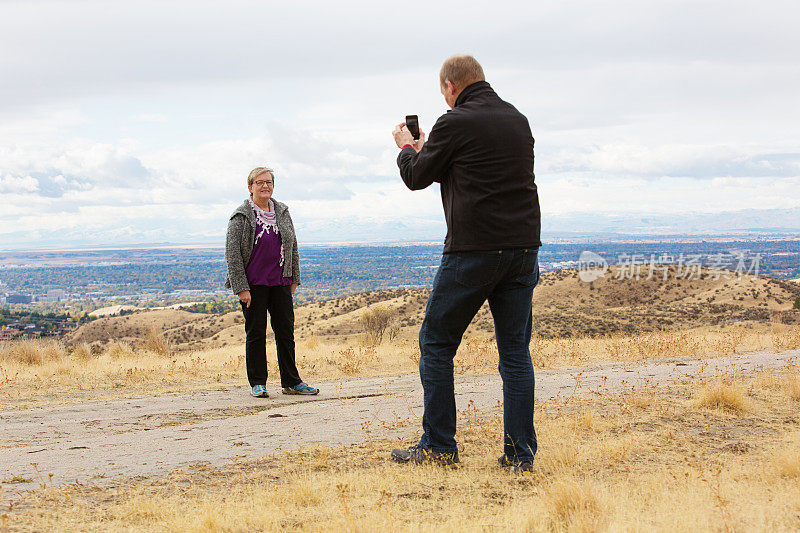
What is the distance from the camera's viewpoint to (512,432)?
4105mm

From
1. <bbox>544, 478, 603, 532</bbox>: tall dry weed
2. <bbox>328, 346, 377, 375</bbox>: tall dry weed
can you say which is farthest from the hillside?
<bbox>544, 478, 603, 532</bbox>: tall dry weed

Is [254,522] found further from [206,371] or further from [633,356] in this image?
[633,356]

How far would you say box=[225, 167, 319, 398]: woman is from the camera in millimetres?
6965

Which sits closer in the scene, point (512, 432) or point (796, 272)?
point (512, 432)

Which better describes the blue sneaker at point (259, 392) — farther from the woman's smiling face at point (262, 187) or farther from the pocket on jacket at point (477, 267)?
the pocket on jacket at point (477, 267)

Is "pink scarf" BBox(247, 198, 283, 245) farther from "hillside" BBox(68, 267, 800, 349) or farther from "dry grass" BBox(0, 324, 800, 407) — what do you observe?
"hillside" BBox(68, 267, 800, 349)

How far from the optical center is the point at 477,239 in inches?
150

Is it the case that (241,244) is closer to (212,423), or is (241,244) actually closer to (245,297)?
(245,297)

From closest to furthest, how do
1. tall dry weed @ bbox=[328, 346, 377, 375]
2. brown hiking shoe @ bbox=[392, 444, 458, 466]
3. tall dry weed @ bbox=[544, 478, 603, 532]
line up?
tall dry weed @ bbox=[544, 478, 603, 532] → brown hiking shoe @ bbox=[392, 444, 458, 466] → tall dry weed @ bbox=[328, 346, 377, 375]

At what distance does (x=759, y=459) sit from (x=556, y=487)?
5.65 ft

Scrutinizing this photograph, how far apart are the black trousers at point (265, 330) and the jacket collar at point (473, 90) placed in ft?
12.5

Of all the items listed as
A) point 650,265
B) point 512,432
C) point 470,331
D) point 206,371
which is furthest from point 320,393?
point 650,265

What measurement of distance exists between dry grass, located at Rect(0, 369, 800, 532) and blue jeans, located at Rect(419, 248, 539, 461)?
0.82ft

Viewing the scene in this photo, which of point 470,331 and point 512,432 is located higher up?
point 512,432
